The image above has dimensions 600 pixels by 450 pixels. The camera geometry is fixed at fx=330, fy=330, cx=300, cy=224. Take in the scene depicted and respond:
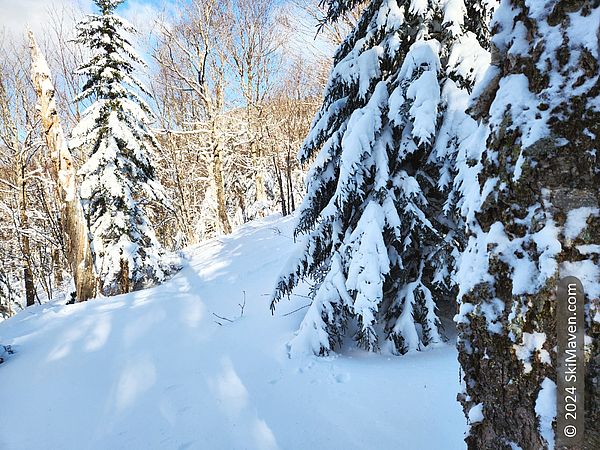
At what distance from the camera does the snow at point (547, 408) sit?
109 centimetres

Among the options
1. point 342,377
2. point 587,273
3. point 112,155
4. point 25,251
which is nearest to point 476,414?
point 587,273

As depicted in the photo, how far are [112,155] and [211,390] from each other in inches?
314

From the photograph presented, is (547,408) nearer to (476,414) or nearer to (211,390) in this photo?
(476,414)

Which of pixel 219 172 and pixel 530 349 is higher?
pixel 219 172

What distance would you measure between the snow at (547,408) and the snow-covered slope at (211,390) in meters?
1.50

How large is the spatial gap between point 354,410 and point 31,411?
3337mm

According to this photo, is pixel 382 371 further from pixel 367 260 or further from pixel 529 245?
pixel 529 245

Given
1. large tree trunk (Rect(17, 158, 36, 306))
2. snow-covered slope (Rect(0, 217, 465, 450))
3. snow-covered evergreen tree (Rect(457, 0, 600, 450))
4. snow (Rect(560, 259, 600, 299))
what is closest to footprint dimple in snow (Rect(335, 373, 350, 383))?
snow-covered slope (Rect(0, 217, 465, 450))

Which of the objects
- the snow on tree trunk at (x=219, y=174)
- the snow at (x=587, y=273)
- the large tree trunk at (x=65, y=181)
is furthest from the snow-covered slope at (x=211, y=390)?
the snow on tree trunk at (x=219, y=174)

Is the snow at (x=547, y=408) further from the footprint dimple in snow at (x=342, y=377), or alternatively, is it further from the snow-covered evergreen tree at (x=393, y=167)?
the footprint dimple in snow at (x=342, y=377)

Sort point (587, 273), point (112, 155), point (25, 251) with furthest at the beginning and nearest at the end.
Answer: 1. point (25, 251)
2. point (112, 155)
3. point (587, 273)

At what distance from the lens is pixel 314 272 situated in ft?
14.5

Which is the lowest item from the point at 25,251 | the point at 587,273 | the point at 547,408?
the point at 547,408

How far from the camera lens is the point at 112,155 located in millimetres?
9078
